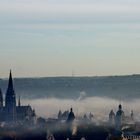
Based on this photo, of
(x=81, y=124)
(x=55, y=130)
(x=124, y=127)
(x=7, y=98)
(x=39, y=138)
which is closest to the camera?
(x=39, y=138)

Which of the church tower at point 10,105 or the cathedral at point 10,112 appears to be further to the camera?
the church tower at point 10,105

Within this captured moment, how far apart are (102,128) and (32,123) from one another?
31.5 m

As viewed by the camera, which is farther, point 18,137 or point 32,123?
point 32,123

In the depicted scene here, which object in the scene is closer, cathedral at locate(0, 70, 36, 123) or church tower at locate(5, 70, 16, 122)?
cathedral at locate(0, 70, 36, 123)

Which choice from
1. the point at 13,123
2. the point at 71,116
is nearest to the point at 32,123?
the point at 13,123

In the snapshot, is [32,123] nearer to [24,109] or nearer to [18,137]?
[24,109]

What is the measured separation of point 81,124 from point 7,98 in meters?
30.5

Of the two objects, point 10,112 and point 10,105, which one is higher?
point 10,105

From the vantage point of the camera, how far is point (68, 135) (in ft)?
442

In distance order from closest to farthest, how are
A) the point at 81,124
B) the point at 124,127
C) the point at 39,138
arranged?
1. the point at 39,138
2. the point at 81,124
3. the point at 124,127

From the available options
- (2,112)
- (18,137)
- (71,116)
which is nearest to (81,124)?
(71,116)

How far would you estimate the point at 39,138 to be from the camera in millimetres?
A: 133125

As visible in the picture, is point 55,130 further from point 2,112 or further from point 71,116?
point 2,112

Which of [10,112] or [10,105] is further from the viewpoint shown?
[10,112]
